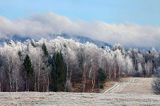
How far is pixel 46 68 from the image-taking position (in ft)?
364

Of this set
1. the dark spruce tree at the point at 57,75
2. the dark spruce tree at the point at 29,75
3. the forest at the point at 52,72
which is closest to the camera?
the dark spruce tree at the point at 29,75

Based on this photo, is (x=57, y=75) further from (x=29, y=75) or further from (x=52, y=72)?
(x=29, y=75)

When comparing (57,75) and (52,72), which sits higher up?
(52,72)

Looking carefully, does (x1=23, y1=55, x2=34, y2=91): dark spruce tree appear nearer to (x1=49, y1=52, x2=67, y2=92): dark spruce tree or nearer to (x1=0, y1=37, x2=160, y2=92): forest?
(x1=0, y1=37, x2=160, y2=92): forest

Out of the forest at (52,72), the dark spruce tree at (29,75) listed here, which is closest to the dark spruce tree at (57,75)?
the forest at (52,72)

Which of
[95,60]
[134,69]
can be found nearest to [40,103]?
[95,60]

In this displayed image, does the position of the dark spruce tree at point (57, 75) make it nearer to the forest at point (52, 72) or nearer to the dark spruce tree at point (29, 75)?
the forest at point (52, 72)

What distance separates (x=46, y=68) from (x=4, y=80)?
11267mm

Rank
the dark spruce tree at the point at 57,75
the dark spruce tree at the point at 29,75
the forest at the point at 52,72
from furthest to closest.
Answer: the dark spruce tree at the point at 57,75 < the forest at the point at 52,72 < the dark spruce tree at the point at 29,75

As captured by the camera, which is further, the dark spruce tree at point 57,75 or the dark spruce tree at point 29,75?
the dark spruce tree at point 57,75

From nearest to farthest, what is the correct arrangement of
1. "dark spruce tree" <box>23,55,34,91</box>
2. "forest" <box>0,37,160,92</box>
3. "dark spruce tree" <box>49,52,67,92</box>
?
"dark spruce tree" <box>23,55,34,91</box> → "forest" <box>0,37,160,92</box> → "dark spruce tree" <box>49,52,67,92</box>

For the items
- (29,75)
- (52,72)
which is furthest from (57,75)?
(29,75)

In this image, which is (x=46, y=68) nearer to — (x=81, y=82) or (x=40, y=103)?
(x=81, y=82)

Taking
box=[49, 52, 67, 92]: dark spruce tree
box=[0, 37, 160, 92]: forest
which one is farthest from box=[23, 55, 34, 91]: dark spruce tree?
box=[49, 52, 67, 92]: dark spruce tree
